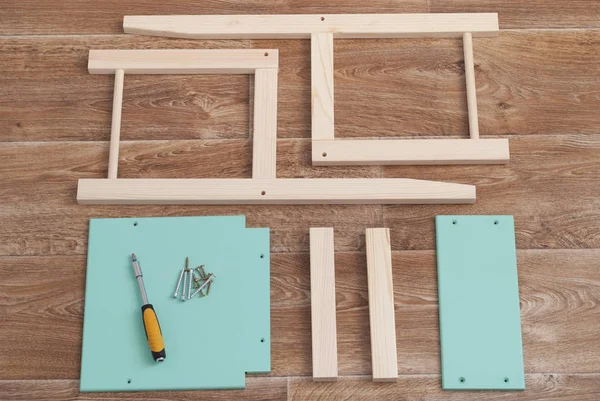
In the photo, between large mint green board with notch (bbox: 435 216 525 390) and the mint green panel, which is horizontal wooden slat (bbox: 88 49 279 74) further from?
large mint green board with notch (bbox: 435 216 525 390)

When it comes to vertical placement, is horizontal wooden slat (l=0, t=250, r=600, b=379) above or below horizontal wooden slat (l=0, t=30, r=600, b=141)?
below

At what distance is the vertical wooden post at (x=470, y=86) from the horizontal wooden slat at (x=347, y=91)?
0.08 ft

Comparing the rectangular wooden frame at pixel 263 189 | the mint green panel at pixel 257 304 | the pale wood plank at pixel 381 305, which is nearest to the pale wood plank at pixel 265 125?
the rectangular wooden frame at pixel 263 189

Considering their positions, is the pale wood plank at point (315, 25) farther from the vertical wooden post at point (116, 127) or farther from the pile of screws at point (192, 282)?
the pile of screws at point (192, 282)

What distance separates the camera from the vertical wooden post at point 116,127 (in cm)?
115

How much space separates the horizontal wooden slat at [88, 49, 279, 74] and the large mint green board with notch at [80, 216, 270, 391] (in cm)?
29

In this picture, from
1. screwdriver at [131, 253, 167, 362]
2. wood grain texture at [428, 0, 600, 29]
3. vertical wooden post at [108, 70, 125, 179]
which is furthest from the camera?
wood grain texture at [428, 0, 600, 29]

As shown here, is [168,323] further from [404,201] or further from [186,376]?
[404,201]

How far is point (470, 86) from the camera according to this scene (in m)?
1.19

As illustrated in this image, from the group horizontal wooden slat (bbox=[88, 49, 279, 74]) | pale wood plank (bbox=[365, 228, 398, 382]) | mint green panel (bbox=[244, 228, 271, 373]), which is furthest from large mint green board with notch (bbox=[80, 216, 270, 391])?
horizontal wooden slat (bbox=[88, 49, 279, 74])

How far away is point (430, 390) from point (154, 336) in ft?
1.49

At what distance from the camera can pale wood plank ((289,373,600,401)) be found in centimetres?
105

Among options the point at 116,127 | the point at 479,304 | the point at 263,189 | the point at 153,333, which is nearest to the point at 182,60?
the point at 116,127

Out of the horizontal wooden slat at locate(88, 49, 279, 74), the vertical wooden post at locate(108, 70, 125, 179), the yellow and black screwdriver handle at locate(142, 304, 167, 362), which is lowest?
the yellow and black screwdriver handle at locate(142, 304, 167, 362)
